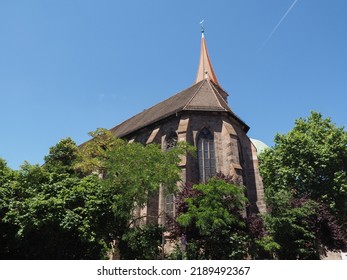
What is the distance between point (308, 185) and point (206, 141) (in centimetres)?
874

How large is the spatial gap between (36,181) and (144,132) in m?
11.2

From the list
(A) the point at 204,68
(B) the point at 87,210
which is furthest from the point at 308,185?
(A) the point at 204,68

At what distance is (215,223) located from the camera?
540 inches

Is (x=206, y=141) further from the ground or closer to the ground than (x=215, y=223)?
further from the ground

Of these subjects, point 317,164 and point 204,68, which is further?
point 204,68

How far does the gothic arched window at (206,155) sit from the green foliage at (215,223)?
590 cm

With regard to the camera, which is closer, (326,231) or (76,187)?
Result: (76,187)

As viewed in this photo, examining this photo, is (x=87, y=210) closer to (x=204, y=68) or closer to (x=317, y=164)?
(x=317, y=164)

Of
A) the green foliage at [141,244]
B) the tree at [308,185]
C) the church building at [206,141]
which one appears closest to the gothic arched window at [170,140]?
the church building at [206,141]

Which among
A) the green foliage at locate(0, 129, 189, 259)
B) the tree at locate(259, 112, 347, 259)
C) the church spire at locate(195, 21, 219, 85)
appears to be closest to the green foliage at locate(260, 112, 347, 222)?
the tree at locate(259, 112, 347, 259)

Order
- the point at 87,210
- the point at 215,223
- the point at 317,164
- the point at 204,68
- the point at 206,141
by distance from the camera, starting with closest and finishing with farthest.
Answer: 1. the point at 215,223
2. the point at 87,210
3. the point at 206,141
4. the point at 317,164
5. the point at 204,68

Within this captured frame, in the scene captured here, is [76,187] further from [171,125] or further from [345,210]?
[345,210]
